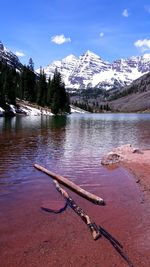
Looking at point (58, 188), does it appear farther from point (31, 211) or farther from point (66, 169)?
point (66, 169)

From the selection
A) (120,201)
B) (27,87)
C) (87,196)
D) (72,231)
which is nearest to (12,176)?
(87,196)

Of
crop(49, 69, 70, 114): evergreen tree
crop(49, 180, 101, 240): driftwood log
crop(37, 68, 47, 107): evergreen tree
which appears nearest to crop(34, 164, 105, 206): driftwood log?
crop(49, 180, 101, 240): driftwood log

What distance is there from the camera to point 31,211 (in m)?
13.4

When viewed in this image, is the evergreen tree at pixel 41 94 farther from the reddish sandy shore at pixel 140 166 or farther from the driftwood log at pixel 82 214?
the driftwood log at pixel 82 214

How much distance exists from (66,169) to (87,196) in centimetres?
708

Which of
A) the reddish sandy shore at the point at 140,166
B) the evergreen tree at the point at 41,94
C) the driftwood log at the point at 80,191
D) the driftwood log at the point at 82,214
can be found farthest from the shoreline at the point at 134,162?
the evergreen tree at the point at 41,94

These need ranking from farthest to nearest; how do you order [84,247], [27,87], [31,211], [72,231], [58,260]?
[27,87], [31,211], [72,231], [84,247], [58,260]

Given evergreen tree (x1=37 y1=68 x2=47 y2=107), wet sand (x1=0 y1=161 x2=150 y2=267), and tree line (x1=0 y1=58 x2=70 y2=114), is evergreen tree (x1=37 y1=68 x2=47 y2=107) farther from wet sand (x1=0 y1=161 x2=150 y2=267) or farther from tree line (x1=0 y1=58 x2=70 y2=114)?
wet sand (x1=0 y1=161 x2=150 y2=267)

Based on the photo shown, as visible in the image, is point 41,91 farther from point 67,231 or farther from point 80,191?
point 67,231

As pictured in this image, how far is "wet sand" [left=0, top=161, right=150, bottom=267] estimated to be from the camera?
9492mm

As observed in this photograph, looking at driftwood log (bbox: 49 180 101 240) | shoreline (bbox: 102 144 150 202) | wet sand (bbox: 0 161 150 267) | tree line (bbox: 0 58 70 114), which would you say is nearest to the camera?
wet sand (bbox: 0 161 150 267)

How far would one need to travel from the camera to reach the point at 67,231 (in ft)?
37.3

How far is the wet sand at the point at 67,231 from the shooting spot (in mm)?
9492

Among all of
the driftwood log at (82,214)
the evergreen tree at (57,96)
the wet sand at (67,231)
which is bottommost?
the wet sand at (67,231)
